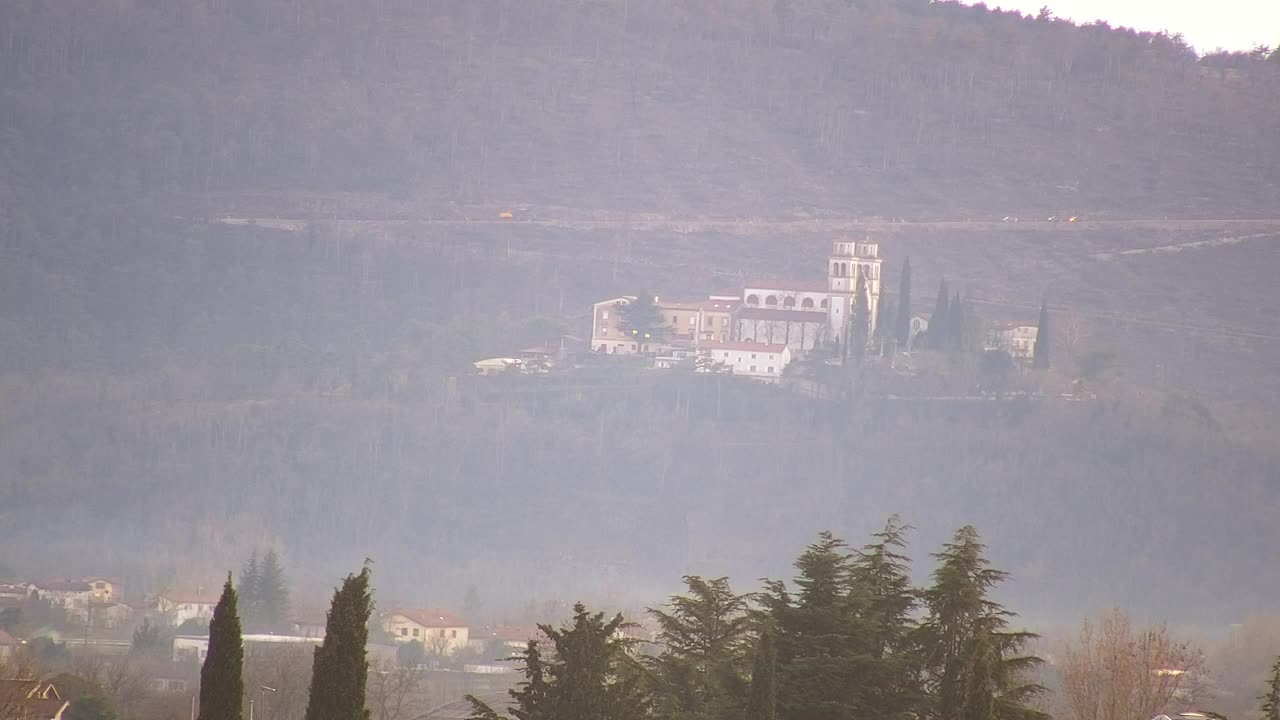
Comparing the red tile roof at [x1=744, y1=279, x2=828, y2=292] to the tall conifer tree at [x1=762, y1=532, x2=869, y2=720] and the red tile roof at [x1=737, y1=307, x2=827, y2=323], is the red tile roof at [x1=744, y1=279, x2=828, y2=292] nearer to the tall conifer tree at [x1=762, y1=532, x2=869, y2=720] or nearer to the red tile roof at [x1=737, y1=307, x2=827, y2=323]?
the red tile roof at [x1=737, y1=307, x2=827, y2=323]

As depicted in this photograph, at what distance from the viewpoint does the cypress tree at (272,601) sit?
56.0m

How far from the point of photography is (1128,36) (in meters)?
173

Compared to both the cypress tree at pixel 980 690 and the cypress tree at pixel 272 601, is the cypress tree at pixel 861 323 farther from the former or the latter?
the cypress tree at pixel 980 690

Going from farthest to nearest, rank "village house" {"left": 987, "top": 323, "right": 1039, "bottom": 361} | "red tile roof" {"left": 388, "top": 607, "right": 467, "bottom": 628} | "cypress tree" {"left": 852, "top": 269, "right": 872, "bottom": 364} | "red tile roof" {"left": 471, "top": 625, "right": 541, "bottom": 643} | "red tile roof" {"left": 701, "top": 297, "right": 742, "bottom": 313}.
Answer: "red tile roof" {"left": 701, "top": 297, "right": 742, "bottom": 313}, "village house" {"left": 987, "top": 323, "right": 1039, "bottom": 361}, "cypress tree" {"left": 852, "top": 269, "right": 872, "bottom": 364}, "red tile roof" {"left": 388, "top": 607, "right": 467, "bottom": 628}, "red tile roof" {"left": 471, "top": 625, "right": 541, "bottom": 643}

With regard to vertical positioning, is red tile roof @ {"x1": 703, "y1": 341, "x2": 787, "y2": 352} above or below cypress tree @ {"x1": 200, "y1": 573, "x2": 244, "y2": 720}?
above

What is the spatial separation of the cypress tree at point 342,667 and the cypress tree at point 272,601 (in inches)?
1421

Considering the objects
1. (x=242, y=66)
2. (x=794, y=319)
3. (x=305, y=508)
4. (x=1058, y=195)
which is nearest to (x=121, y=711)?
(x=305, y=508)

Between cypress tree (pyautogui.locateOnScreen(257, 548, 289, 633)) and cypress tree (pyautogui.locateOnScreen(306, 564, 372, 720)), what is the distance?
1421 inches

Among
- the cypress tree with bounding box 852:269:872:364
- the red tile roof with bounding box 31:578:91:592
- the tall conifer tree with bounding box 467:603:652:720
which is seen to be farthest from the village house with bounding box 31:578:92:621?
the tall conifer tree with bounding box 467:603:652:720

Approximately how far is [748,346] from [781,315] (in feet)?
7.79

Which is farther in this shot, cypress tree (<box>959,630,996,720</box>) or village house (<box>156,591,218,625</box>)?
village house (<box>156,591,218,625</box>)

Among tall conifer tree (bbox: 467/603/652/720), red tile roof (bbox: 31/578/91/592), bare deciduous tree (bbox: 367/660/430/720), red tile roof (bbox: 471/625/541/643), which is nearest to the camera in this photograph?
tall conifer tree (bbox: 467/603/652/720)

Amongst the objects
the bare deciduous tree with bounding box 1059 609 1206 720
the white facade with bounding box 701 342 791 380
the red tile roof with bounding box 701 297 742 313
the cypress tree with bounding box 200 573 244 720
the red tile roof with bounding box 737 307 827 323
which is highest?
the red tile roof with bounding box 701 297 742 313

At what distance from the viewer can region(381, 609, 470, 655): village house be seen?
54.5 meters
